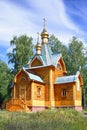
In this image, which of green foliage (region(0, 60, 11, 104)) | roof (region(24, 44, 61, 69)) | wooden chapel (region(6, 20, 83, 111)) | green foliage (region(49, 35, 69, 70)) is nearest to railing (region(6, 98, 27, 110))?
wooden chapel (region(6, 20, 83, 111))

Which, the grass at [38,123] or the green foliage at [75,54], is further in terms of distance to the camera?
the green foliage at [75,54]

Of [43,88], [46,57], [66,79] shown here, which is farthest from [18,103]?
[46,57]

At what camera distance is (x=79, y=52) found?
45531mm

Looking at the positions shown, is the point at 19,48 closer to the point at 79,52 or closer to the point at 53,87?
the point at 79,52

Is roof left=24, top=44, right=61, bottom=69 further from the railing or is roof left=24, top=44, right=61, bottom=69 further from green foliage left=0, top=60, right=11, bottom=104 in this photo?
green foliage left=0, top=60, right=11, bottom=104

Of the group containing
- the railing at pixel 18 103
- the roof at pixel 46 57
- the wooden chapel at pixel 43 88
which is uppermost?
the roof at pixel 46 57

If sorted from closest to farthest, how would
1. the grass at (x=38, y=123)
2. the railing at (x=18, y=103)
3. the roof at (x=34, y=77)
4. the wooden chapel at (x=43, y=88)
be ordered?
the grass at (x=38, y=123) < the railing at (x=18, y=103) < the wooden chapel at (x=43, y=88) < the roof at (x=34, y=77)

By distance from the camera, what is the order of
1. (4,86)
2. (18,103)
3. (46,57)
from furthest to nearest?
(4,86), (46,57), (18,103)

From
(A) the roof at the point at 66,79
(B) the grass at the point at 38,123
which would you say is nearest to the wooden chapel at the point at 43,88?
(A) the roof at the point at 66,79

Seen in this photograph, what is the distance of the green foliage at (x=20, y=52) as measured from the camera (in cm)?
4391

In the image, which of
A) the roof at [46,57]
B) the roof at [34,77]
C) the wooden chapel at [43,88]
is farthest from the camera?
the roof at [46,57]

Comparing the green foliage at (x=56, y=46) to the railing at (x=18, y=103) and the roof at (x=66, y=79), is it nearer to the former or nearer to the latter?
the roof at (x=66, y=79)

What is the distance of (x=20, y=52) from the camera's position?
144 feet

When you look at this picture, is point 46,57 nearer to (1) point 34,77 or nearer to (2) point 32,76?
(1) point 34,77
